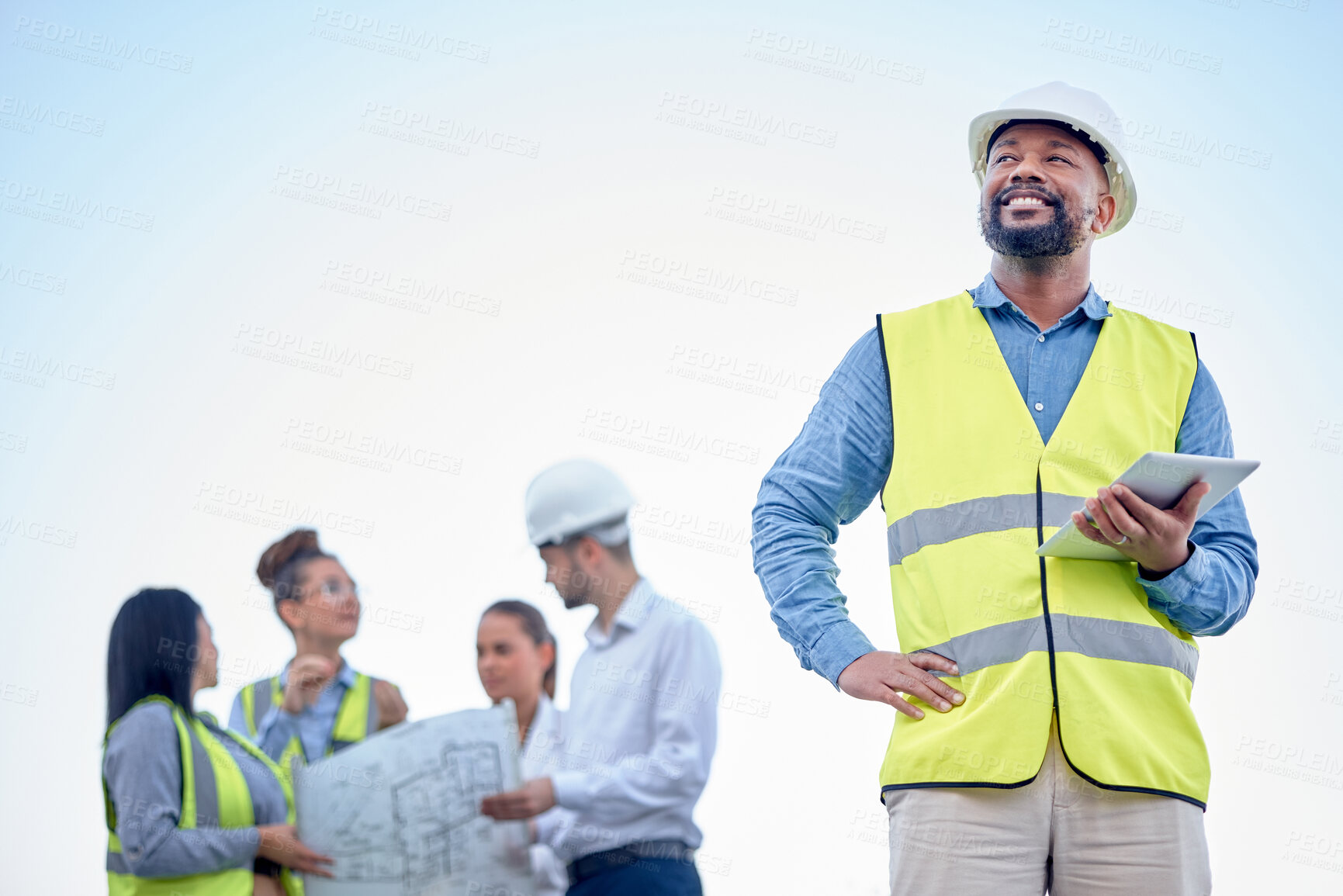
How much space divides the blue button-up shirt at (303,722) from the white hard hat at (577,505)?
76 cm

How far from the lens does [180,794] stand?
9.59 ft

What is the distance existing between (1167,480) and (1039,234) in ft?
2.17

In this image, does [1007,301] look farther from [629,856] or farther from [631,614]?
[629,856]

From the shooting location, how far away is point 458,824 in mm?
2863

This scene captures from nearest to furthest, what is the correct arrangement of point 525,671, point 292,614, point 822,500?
point 822,500
point 525,671
point 292,614

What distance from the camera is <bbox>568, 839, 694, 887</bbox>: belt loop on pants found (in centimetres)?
266

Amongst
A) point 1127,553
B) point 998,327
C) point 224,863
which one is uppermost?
point 998,327

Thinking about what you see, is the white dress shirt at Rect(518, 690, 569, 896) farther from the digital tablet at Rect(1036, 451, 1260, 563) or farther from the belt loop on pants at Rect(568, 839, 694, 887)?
the digital tablet at Rect(1036, 451, 1260, 563)

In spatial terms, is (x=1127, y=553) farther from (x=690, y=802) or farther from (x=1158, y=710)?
(x=690, y=802)

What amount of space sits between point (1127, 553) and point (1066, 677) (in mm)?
206

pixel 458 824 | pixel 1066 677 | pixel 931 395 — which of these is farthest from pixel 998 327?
pixel 458 824

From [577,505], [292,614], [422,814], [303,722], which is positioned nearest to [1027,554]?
[577,505]

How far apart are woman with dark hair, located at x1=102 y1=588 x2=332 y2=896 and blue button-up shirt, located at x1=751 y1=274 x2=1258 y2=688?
1625mm

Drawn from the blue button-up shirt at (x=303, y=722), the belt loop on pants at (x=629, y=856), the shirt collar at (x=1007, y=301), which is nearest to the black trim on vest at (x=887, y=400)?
the shirt collar at (x=1007, y=301)
